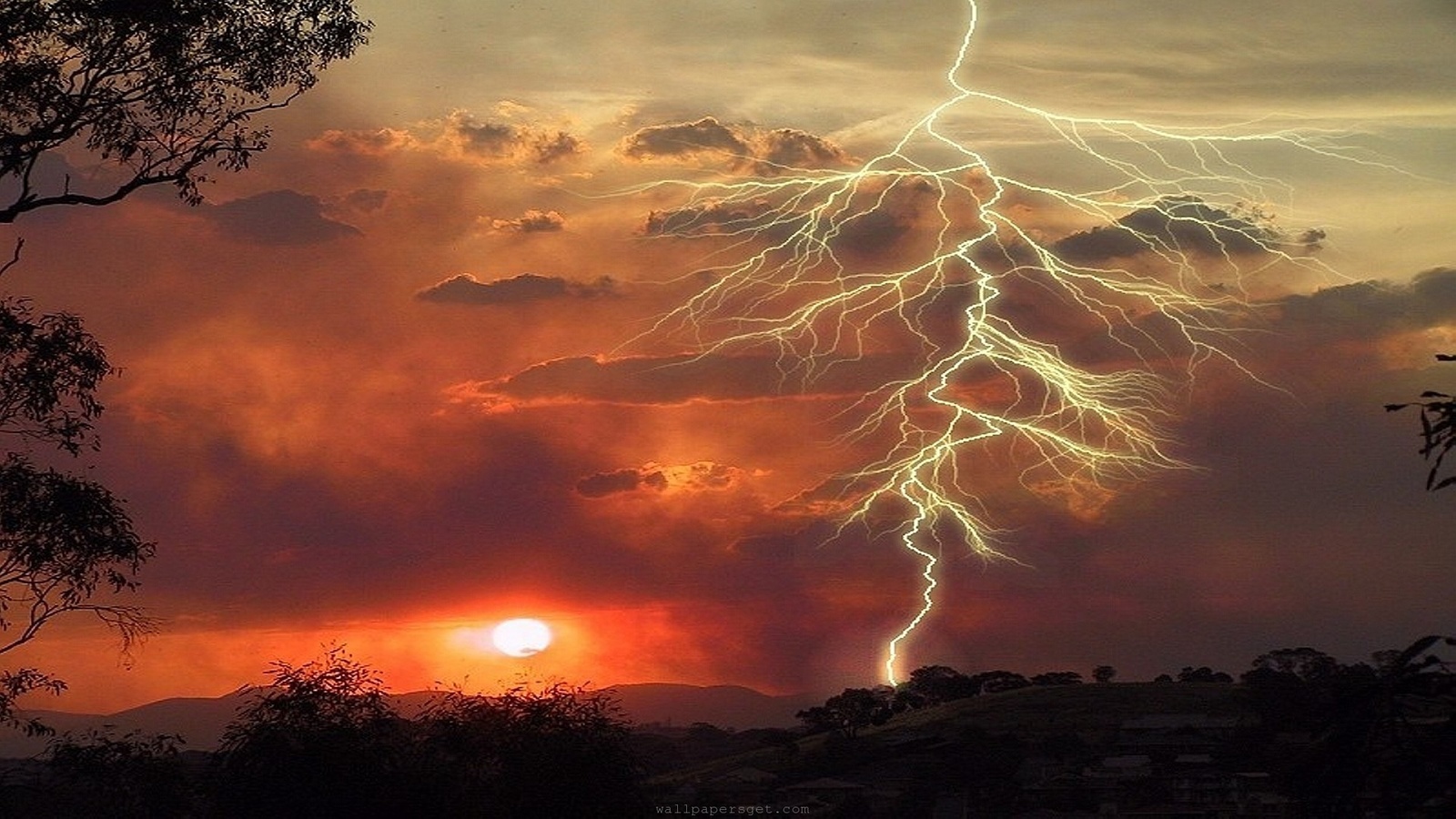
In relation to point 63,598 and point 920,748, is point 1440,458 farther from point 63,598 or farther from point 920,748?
point 920,748

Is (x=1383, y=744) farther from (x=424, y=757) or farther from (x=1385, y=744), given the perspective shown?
(x=424, y=757)

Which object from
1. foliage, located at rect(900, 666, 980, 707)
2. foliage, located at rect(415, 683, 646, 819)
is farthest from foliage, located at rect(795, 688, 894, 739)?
foliage, located at rect(415, 683, 646, 819)

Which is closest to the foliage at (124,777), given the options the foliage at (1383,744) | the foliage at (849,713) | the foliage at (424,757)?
the foliage at (424,757)

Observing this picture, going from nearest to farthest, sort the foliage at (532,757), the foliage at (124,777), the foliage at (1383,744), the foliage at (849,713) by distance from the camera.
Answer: the foliage at (1383,744) → the foliage at (124,777) → the foliage at (532,757) → the foliage at (849,713)

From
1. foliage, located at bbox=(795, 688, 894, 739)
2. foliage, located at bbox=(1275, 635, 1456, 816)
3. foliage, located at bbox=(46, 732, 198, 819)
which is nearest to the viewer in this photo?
foliage, located at bbox=(1275, 635, 1456, 816)

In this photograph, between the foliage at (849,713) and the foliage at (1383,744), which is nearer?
the foliage at (1383,744)

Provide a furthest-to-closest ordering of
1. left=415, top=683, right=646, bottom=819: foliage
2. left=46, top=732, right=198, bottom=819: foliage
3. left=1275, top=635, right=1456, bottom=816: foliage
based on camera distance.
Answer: left=415, top=683, right=646, bottom=819: foliage → left=46, top=732, right=198, bottom=819: foliage → left=1275, top=635, right=1456, bottom=816: foliage

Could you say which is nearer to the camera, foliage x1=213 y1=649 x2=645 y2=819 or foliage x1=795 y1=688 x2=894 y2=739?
foliage x1=213 y1=649 x2=645 y2=819

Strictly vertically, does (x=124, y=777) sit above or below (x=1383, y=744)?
above

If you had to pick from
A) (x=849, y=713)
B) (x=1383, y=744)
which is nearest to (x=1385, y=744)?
(x=1383, y=744)

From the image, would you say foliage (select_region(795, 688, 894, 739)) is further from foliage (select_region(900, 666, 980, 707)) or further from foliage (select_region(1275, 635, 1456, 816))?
foliage (select_region(1275, 635, 1456, 816))

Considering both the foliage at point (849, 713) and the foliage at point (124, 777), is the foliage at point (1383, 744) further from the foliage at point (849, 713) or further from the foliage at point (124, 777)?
the foliage at point (849, 713)
